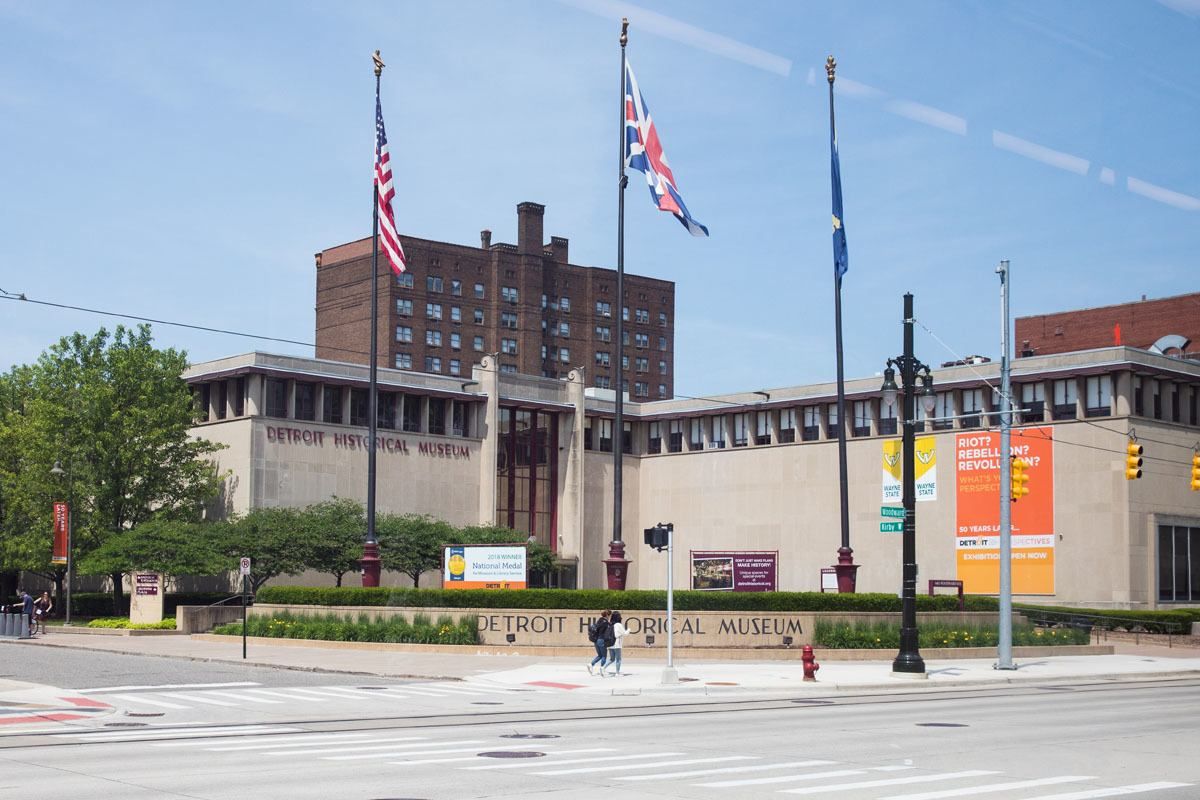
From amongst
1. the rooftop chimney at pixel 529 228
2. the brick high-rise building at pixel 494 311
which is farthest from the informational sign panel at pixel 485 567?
the rooftop chimney at pixel 529 228

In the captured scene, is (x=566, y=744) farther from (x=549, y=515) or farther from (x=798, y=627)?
(x=549, y=515)

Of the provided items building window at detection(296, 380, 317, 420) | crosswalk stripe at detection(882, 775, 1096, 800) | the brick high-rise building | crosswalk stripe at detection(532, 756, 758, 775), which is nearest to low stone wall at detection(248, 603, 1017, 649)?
crosswalk stripe at detection(532, 756, 758, 775)

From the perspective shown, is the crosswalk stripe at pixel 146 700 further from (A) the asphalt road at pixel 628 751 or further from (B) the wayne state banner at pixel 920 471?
(B) the wayne state banner at pixel 920 471

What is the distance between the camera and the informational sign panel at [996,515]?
62.8 metres

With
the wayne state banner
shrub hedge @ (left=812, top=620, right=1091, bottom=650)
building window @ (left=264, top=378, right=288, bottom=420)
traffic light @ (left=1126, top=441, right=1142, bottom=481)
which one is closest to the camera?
traffic light @ (left=1126, top=441, right=1142, bottom=481)

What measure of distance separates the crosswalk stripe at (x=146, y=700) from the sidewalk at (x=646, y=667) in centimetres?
763

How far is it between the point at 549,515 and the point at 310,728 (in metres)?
55.3

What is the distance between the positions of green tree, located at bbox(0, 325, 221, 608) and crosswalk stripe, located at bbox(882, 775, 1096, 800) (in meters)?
52.7

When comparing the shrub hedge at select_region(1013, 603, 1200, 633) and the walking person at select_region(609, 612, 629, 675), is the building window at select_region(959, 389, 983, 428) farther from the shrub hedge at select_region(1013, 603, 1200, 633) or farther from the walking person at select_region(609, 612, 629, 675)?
the walking person at select_region(609, 612, 629, 675)

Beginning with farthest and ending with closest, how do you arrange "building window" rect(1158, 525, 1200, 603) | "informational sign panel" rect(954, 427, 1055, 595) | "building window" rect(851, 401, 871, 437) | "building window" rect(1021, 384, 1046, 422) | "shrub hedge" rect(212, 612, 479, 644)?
"building window" rect(851, 401, 871, 437) → "building window" rect(1021, 384, 1046, 422) → "informational sign panel" rect(954, 427, 1055, 595) → "building window" rect(1158, 525, 1200, 603) → "shrub hedge" rect(212, 612, 479, 644)

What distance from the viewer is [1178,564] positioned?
63219 millimetres

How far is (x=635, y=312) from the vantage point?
14550 cm

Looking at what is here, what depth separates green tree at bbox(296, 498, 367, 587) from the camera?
191 ft

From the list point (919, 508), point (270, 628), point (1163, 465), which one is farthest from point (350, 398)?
point (1163, 465)
